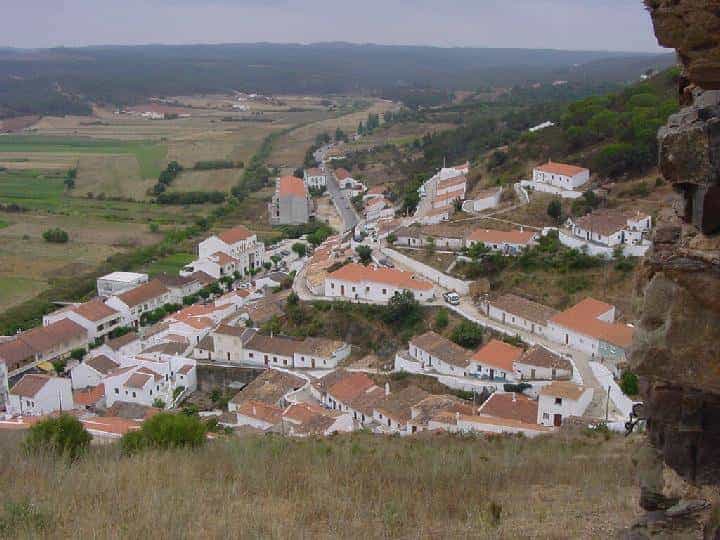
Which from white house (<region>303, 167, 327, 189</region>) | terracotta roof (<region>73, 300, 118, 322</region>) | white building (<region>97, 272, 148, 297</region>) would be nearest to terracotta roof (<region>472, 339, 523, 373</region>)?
terracotta roof (<region>73, 300, 118, 322</region>)

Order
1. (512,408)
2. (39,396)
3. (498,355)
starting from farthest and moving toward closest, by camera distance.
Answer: (39,396), (498,355), (512,408)

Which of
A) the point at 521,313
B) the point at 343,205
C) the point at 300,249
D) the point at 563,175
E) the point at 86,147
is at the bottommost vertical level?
the point at 300,249

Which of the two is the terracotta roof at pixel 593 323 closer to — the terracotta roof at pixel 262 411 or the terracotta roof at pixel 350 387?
the terracotta roof at pixel 350 387

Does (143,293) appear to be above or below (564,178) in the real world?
below

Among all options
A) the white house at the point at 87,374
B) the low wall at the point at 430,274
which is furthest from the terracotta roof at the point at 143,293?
the low wall at the point at 430,274

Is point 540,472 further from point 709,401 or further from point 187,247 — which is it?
point 187,247

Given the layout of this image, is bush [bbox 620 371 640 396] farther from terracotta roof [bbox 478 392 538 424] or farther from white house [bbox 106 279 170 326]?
white house [bbox 106 279 170 326]

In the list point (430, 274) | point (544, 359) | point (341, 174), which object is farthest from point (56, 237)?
point (544, 359)

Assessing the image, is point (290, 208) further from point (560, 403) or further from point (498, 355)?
point (560, 403)
